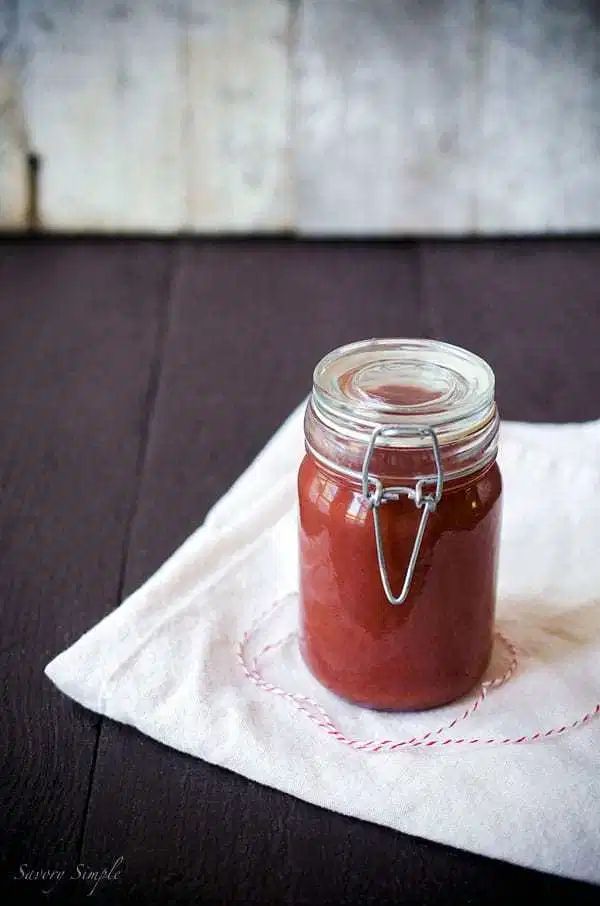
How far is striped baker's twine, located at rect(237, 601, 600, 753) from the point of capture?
599mm

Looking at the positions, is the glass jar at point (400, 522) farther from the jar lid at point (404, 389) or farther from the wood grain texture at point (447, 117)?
the wood grain texture at point (447, 117)

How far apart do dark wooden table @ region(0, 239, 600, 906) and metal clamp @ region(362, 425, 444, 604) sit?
13 cm

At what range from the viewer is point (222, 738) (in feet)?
1.97

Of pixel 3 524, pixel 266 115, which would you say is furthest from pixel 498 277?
pixel 3 524

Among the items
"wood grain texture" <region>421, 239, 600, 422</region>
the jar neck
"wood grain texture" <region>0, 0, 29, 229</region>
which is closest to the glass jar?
the jar neck

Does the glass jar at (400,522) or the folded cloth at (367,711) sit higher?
the glass jar at (400,522)

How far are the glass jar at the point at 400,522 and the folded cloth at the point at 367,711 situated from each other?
0.04m

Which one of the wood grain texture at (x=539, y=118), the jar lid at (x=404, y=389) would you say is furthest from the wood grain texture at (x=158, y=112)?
the jar lid at (x=404, y=389)

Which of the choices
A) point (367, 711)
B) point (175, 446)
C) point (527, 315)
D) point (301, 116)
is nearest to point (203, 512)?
point (175, 446)

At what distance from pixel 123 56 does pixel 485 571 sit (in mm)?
930

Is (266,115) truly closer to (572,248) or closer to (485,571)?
(572,248)

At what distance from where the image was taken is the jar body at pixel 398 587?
0.58 m

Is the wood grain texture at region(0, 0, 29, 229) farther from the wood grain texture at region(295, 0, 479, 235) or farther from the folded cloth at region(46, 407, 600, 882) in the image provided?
the folded cloth at region(46, 407, 600, 882)

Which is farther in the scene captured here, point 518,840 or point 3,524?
point 3,524
